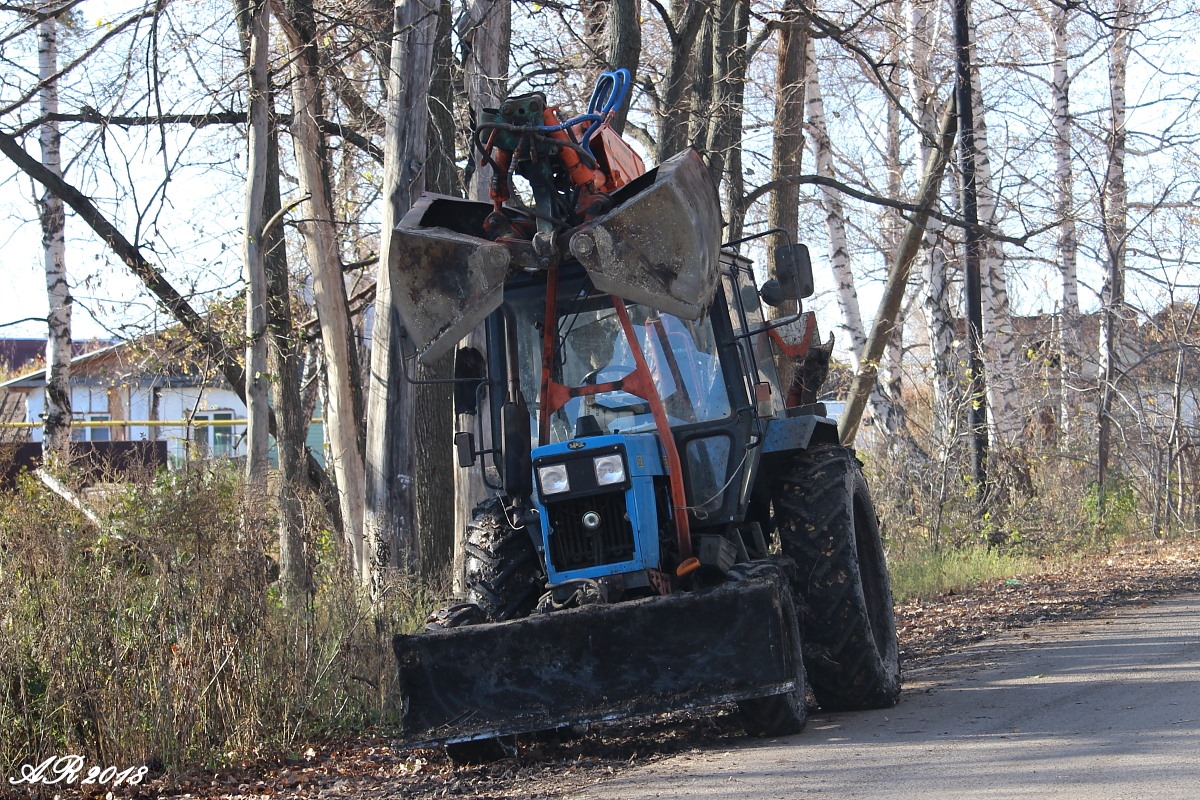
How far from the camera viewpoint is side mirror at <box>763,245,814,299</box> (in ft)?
23.2

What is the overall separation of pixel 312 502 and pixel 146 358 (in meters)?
4.57

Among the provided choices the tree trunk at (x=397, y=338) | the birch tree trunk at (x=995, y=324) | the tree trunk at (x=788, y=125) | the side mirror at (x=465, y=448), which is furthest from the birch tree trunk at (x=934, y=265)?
the side mirror at (x=465, y=448)

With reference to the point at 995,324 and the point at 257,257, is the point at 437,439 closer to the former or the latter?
the point at 257,257

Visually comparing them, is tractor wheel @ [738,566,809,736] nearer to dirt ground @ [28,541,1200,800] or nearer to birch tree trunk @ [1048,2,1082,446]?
dirt ground @ [28,541,1200,800]

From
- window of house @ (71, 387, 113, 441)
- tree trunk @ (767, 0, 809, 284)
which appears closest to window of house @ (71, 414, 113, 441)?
window of house @ (71, 387, 113, 441)

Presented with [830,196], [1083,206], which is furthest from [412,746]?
[830,196]

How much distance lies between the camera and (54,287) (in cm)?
1681

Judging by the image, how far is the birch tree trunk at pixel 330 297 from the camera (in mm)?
12641

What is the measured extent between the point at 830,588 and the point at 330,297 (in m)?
7.41

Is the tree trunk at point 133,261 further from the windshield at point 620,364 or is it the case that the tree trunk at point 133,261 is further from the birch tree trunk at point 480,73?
the windshield at point 620,364

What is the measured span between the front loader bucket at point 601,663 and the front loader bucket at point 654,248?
1.41 metres

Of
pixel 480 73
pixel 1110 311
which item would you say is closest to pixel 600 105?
pixel 480 73

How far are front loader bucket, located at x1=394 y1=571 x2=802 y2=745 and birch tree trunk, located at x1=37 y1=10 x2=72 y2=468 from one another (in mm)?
10722

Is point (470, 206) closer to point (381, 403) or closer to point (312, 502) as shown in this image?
point (381, 403)
